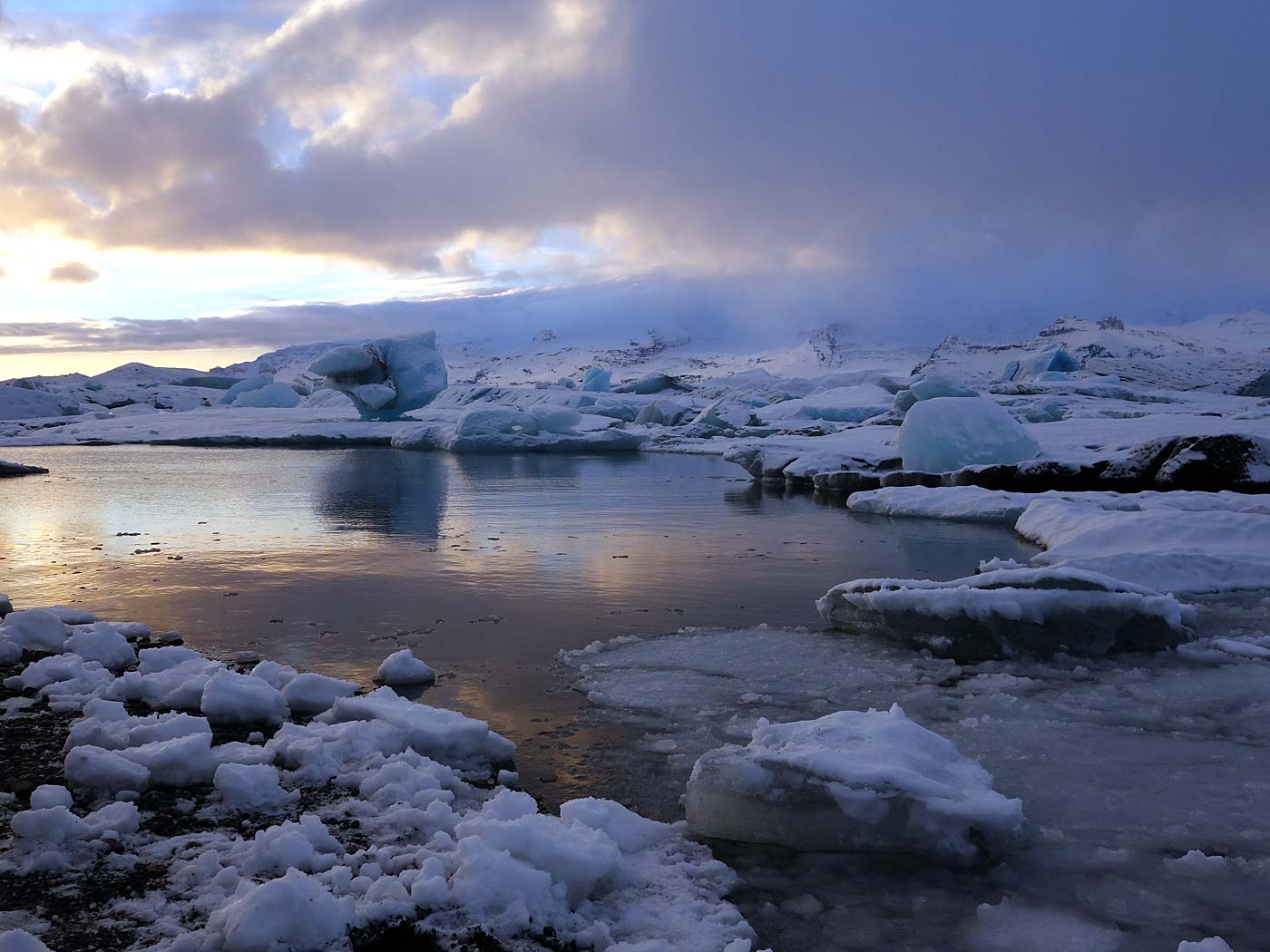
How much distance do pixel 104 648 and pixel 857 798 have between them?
3897 mm

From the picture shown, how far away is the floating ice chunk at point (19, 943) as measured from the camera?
2.20 meters

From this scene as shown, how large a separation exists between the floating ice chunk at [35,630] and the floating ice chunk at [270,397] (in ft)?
154

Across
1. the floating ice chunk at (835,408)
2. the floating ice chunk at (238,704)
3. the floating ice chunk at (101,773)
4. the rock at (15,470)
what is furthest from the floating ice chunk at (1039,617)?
the floating ice chunk at (835,408)

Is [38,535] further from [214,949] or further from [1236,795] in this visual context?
[1236,795]

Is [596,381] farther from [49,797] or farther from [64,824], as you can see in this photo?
[64,824]

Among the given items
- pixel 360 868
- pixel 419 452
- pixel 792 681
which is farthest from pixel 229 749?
pixel 419 452

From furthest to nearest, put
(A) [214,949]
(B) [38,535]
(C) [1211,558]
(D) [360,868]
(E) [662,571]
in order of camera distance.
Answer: (B) [38,535] → (E) [662,571] → (C) [1211,558] → (D) [360,868] → (A) [214,949]

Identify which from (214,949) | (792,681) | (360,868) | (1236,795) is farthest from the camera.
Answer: (792,681)

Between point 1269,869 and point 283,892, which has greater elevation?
point 283,892

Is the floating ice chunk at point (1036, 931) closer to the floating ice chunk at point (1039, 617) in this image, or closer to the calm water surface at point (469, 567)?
the calm water surface at point (469, 567)

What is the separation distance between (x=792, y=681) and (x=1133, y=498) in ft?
25.4

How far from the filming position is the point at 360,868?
8.89 feet

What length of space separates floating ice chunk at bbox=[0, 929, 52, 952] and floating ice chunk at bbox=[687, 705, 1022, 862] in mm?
1832

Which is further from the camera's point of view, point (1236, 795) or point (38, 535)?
point (38, 535)
